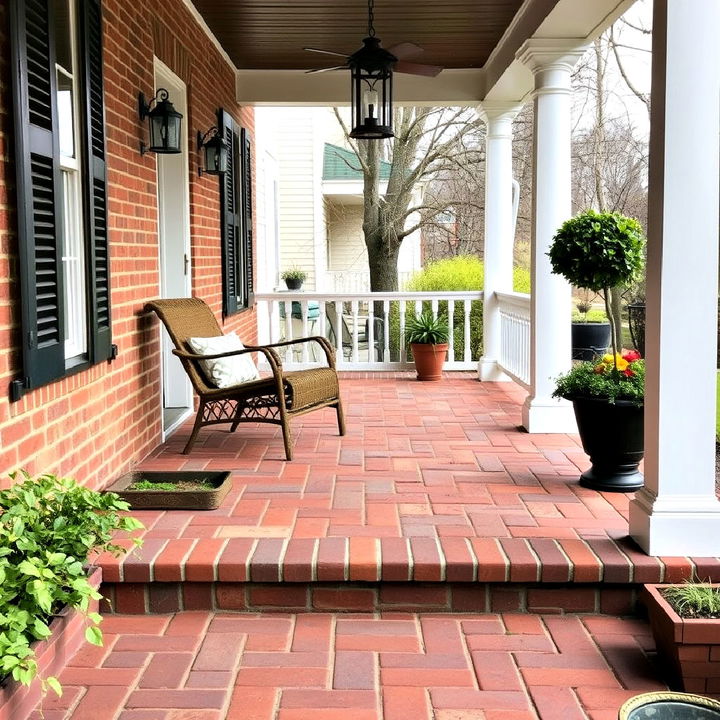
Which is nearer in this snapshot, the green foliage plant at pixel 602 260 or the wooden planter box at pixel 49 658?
the wooden planter box at pixel 49 658

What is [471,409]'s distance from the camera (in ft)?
21.6

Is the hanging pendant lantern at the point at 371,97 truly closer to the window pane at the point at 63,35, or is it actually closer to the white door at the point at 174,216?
the white door at the point at 174,216

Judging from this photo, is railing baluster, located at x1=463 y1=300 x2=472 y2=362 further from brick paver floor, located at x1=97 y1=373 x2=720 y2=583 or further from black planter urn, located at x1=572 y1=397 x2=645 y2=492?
black planter urn, located at x1=572 y1=397 x2=645 y2=492

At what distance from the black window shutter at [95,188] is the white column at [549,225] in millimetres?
2648

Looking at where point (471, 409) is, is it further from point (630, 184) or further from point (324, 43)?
point (630, 184)

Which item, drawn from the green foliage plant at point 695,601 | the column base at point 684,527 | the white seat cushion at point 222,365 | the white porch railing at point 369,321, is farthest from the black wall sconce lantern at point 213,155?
the green foliage plant at point 695,601

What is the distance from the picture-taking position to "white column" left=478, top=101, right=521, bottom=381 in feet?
26.4

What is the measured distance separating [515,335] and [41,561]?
5415 millimetres

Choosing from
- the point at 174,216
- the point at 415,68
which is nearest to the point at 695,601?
the point at 415,68

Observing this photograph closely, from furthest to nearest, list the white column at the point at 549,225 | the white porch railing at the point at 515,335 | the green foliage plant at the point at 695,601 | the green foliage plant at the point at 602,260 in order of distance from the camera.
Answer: the white porch railing at the point at 515,335, the white column at the point at 549,225, the green foliage plant at the point at 602,260, the green foliage plant at the point at 695,601

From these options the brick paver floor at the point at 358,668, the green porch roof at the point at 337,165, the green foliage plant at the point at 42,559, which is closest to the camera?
the green foliage plant at the point at 42,559

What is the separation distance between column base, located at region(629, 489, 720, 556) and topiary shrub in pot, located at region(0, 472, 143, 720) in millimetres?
1826

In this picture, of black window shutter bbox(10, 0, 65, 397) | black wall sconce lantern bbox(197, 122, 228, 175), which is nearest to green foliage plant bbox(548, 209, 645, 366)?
black window shutter bbox(10, 0, 65, 397)

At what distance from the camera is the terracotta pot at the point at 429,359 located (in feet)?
26.8
